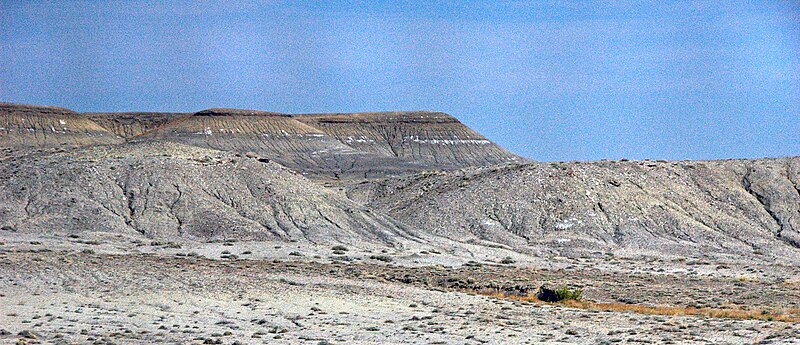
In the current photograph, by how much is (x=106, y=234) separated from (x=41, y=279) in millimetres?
17749

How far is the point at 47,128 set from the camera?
6895 inches

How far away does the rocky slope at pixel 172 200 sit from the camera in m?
61.2

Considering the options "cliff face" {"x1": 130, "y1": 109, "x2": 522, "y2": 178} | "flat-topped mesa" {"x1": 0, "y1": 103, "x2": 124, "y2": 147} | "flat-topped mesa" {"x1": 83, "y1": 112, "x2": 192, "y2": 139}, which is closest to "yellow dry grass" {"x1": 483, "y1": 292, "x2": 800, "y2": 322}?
"cliff face" {"x1": 130, "y1": 109, "x2": 522, "y2": 178}

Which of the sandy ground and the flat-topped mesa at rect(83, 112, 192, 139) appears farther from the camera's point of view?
the flat-topped mesa at rect(83, 112, 192, 139)

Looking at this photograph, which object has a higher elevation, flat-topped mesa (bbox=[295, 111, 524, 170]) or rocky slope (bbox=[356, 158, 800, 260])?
flat-topped mesa (bbox=[295, 111, 524, 170])

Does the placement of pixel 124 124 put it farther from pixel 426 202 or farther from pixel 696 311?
pixel 696 311

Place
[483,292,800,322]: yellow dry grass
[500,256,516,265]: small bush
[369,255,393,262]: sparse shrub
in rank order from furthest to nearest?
[500,256,516,265]: small bush
[369,255,393,262]: sparse shrub
[483,292,800,322]: yellow dry grass

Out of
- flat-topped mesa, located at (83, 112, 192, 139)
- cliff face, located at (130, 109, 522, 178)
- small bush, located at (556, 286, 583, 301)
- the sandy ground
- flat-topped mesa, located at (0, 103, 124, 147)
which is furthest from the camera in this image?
flat-topped mesa, located at (83, 112, 192, 139)

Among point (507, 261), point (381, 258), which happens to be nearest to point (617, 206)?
point (507, 261)

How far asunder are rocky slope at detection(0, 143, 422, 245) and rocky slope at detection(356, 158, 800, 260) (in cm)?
658

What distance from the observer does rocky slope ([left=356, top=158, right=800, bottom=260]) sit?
6888 cm

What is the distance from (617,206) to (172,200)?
2893 cm

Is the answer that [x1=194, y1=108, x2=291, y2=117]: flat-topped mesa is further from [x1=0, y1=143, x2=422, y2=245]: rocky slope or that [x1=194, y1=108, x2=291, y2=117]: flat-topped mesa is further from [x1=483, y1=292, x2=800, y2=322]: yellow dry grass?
[x1=483, y1=292, x2=800, y2=322]: yellow dry grass

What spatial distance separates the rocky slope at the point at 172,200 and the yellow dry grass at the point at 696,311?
954 inches
